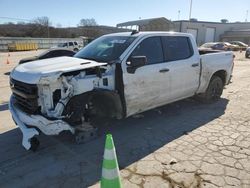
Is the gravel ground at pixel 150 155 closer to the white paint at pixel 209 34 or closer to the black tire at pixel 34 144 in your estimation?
the black tire at pixel 34 144

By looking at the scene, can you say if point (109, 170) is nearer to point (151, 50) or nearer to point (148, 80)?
point (148, 80)

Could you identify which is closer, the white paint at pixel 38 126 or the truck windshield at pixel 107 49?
the white paint at pixel 38 126

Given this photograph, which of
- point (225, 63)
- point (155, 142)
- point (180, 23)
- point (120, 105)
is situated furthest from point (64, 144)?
point (180, 23)

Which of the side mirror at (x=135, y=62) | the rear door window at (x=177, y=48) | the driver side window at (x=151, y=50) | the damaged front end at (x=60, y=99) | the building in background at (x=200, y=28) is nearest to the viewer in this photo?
the damaged front end at (x=60, y=99)

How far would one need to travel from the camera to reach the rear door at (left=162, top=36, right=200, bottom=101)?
5609mm

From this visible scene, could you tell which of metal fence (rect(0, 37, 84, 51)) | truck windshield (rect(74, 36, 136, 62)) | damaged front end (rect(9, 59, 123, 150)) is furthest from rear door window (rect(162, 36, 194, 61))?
metal fence (rect(0, 37, 84, 51))

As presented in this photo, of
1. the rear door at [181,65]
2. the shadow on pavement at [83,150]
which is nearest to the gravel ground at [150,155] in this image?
the shadow on pavement at [83,150]

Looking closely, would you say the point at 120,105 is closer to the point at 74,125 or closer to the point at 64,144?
the point at 74,125

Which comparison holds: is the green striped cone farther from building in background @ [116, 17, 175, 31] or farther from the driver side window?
building in background @ [116, 17, 175, 31]

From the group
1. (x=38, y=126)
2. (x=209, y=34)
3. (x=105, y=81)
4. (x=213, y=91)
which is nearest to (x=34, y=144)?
(x=38, y=126)

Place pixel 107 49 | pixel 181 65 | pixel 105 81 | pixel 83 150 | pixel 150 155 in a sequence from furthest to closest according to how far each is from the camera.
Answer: pixel 181 65 < pixel 107 49 < pixel 105 81 < pixel 83 150 < pixel 150 155

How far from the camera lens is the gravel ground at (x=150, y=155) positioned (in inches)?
140

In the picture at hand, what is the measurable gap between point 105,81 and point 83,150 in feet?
3.96

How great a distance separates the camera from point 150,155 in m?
4.21
